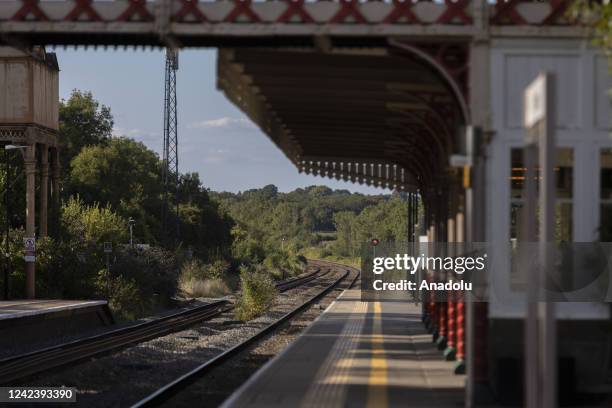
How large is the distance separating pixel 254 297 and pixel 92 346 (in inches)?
512

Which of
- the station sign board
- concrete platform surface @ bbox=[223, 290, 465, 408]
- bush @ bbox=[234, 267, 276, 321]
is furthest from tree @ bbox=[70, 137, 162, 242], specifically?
concrete platform surface @ bbox=[223, 290, 465, 408]

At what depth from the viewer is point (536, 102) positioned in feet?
26.2

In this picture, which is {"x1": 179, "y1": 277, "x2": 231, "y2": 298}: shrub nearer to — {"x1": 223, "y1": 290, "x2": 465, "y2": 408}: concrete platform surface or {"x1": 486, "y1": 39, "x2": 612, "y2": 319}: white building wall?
{"x1": 223, "y1": 290, "x2": 465, "y2": 408}: concrete platform surface

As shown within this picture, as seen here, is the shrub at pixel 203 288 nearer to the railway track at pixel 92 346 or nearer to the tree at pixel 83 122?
the railway track at pixel 92 346

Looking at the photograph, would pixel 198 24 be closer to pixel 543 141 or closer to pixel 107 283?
pixel 543 141

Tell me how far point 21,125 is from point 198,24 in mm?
23868

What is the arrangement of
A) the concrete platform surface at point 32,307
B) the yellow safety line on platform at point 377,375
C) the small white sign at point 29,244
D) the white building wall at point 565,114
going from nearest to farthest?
the white building wall at point 565,114
the yellow safety line on platform at point 377,375
the concrete platform surface at point 32,307
the small white sign at point 29,244

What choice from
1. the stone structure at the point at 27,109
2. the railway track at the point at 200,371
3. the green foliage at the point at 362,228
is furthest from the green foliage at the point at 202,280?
the green foliage at the point at 362,228

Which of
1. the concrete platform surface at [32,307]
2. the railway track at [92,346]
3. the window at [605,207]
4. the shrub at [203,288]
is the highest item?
the window at [605,207]

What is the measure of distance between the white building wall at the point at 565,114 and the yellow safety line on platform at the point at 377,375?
1700 millimetres

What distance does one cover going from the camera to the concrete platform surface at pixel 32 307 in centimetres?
2600

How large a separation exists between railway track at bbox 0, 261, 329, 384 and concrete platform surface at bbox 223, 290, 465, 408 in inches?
183

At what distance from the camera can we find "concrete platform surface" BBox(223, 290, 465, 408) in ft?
40.9

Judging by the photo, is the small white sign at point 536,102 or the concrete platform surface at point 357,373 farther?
the concrete platform surface at point 357,373
